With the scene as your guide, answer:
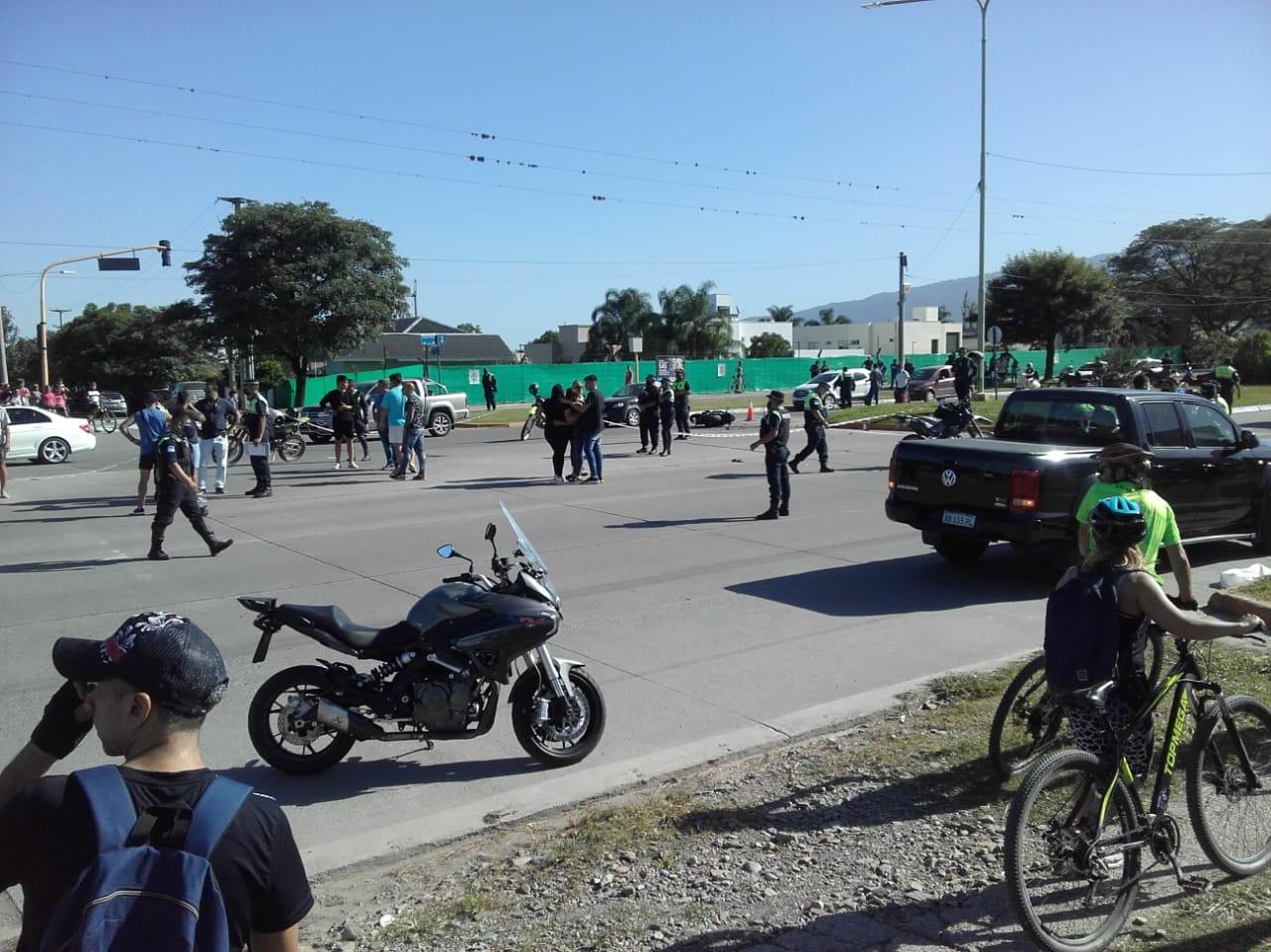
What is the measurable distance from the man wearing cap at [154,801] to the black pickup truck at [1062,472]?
827cm

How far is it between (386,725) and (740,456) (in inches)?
674

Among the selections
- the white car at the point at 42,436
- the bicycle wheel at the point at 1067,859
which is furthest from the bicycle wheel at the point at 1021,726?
the white car at the point at 42,436

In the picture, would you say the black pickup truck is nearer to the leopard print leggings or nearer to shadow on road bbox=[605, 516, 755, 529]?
shadow on road bbox=[605, 516, 755, 529]

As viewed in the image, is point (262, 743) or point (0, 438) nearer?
point (262, 743)

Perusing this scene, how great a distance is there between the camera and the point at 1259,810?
173 inches

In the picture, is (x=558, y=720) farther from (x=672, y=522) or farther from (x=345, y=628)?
(x=672, y=522)

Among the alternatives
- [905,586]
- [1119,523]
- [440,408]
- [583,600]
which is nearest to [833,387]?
[440,408]

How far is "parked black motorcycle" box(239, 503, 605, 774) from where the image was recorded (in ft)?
18.0

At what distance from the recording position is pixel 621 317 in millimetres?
71938

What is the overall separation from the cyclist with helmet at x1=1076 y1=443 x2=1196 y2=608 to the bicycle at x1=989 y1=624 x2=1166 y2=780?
1.33 ft

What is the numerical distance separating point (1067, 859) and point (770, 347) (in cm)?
8468

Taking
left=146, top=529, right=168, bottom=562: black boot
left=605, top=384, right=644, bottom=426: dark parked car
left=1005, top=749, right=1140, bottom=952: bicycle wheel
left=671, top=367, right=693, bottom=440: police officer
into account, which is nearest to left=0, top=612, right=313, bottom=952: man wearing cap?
→ left=1005, top=749, right=1140, bottom=952: bicycle wheel

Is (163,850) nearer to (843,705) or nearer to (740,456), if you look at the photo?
(843,705)

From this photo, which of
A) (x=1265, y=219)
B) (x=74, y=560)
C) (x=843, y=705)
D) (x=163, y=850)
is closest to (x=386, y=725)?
(x=843, y=705)
